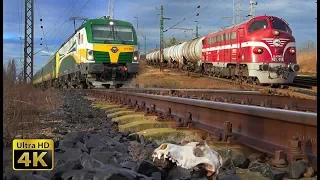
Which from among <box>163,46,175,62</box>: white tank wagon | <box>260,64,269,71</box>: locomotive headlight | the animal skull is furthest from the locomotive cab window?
<box>163,46,175,62</box>: white tank wagon

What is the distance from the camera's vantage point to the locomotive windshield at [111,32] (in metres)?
Result: 17.0

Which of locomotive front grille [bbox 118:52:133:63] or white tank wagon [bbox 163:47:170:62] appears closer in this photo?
locomotive front grille [bbox 118:52:133:63]

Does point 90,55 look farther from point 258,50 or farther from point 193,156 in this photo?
point 193,156

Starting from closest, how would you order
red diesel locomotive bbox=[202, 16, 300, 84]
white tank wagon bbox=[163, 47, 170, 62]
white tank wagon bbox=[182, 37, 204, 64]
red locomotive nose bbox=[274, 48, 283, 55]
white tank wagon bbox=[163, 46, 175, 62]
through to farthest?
1. red diesel locomotive bbox=[202, 16, 300, 84]
2. red locomotive nose bbox=[274, 48, 283, 55]
3. white tank wagon bbox=[182, 37, 204, 64]
4. white tank wagon bbox=[163, 46, 175, 62]
5. white tank wagon bbox=[163, 47, 170, 62]

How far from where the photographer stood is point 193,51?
29.0 meters

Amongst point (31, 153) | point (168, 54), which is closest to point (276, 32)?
point (31, 153)

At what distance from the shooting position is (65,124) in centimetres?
689

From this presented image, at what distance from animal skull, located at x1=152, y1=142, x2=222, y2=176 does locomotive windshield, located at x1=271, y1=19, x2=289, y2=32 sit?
1481 cm

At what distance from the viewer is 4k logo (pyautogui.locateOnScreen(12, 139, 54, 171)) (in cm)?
195

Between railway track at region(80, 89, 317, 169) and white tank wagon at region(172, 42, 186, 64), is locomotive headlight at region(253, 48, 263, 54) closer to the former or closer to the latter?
railway track at region(80, 89, 317, 169)

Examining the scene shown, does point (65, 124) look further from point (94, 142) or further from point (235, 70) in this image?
point (235, 70)

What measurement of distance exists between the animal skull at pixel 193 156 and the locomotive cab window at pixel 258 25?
14856 millimetres

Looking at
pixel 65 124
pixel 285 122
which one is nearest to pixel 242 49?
pixel 65 124

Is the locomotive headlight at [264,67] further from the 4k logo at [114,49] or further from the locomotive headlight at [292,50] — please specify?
the 4k logo at [114,49]
